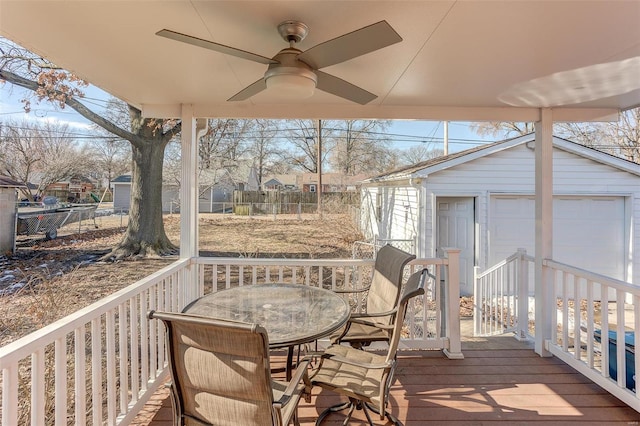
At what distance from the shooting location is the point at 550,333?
313 centimetres

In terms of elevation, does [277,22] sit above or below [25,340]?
above

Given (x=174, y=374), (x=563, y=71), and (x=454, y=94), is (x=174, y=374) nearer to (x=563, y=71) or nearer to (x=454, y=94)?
(x=454, y=94)

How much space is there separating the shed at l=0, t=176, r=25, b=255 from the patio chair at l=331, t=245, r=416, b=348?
6770mm

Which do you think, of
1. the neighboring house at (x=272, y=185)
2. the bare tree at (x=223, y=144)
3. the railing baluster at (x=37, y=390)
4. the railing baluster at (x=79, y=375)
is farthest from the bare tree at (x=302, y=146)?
the railing baluster at (x=37, y=390)

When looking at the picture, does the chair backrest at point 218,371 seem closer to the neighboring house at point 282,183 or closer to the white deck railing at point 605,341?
the white deck railing at point 605,341

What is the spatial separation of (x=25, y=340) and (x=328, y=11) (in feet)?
6.63

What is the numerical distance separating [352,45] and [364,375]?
1.88 metres

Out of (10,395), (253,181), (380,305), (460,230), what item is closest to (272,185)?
(253,181)

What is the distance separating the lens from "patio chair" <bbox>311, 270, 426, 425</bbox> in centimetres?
175

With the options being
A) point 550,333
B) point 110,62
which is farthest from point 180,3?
point 550,333

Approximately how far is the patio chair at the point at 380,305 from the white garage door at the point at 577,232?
168 inches

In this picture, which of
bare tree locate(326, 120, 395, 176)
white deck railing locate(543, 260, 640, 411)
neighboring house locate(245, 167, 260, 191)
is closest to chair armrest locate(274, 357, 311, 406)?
white deck railing locate(543, 260, 640, 411)

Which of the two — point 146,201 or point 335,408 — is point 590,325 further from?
point 146,201

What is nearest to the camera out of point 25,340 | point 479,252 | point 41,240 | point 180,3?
point 25,340
